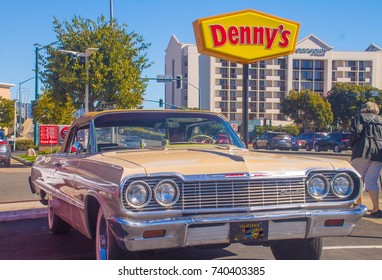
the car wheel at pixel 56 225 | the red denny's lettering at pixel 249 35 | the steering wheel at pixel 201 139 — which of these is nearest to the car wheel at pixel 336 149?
the red denny's lettering at pixel 249 35

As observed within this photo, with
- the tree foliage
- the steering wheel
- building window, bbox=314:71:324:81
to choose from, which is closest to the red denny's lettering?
the steering wheel

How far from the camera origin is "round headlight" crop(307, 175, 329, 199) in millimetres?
4477

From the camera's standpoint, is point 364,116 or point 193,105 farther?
point 193,105

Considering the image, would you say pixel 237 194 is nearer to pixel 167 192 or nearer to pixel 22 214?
pixel 167 192

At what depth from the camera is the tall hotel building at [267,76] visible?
78.1 m

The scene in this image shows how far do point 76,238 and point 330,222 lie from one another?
3.65m

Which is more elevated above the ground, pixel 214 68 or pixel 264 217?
pixel 214 68

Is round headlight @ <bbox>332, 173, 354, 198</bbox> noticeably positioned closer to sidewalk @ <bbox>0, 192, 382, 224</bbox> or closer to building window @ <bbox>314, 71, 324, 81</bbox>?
sidewalk @ <bbox>0, 192, 382, 224</bbox>

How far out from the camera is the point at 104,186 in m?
4.23

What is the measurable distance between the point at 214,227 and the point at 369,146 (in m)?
4.89

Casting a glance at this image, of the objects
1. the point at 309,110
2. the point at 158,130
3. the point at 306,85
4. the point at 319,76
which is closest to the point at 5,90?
the point at 306,85
